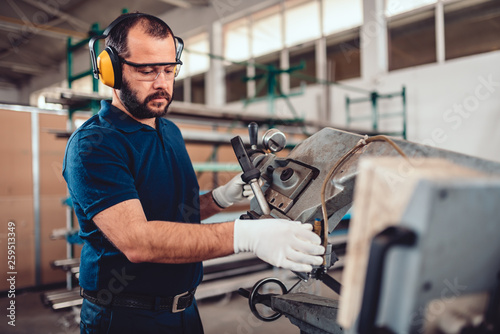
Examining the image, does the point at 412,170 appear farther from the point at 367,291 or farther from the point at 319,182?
the point at 319,182

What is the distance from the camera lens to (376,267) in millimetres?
416

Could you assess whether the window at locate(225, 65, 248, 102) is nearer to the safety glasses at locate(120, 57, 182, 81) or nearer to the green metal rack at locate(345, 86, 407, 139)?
the green metal rack at locate(345, 86, 407, 139)

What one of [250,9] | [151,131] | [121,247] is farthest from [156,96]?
[250,9]

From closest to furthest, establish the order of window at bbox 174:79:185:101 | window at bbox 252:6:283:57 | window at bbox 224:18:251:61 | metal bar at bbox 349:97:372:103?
1. metal bar at bbox 349:97:372:103
2. window at bbox 252:6:283:57
3. window at bbox 224:18:251:61
4. window at bbox 174:79:185:101

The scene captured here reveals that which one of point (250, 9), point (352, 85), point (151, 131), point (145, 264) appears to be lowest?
point (145, 264)

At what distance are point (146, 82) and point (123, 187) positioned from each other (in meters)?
0.36

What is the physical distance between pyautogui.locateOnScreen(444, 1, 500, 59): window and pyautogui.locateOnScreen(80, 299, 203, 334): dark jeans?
4868 millimetres

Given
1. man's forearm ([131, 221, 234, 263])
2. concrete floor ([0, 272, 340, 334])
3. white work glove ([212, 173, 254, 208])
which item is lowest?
concrete floor ([0, 272, 340, 334])

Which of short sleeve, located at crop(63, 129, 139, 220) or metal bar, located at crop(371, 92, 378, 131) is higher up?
metal bar, located at crop(371, 92, 378, 131)

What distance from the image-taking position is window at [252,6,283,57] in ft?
20.9

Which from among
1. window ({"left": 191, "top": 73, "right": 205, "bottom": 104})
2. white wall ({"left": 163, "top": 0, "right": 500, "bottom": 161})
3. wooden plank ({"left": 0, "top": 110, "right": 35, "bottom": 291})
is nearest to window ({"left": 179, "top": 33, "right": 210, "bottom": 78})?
window ({"left": 191, "top": 73, "right": 205, "bottom": 104})

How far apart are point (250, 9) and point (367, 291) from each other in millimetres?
6655

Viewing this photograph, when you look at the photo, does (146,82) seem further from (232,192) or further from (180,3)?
(180,3)

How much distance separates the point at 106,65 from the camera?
44.1 inches
